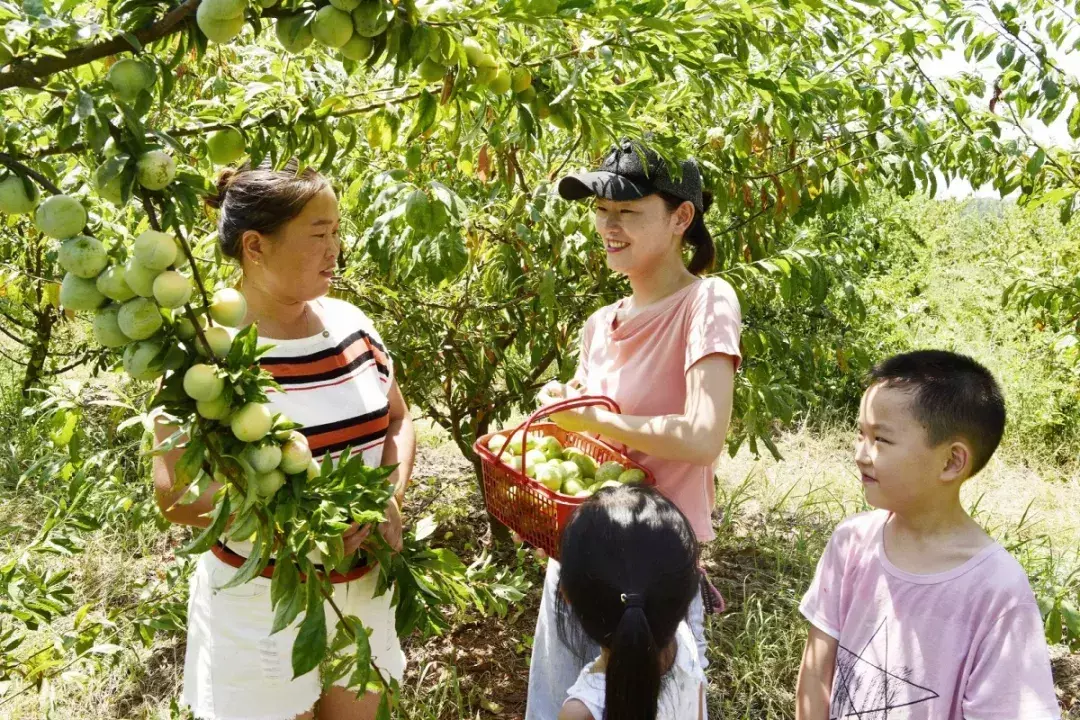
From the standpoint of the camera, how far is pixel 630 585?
4.11 ft

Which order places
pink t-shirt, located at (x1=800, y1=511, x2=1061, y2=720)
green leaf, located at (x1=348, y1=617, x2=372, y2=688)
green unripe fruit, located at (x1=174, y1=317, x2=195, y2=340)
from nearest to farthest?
green unripe fruit, located at (x1=174, y1=317, x2=195, y2=340)
green leaf, located at (x1=348, y1=617, x2=372, y2=688)
pink t-shirt, located at (x1=800, y1=511, x2=1061, y2=720)

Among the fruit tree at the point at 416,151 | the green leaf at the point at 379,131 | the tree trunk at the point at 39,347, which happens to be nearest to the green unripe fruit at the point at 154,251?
the fruit tree at the point at 416,151

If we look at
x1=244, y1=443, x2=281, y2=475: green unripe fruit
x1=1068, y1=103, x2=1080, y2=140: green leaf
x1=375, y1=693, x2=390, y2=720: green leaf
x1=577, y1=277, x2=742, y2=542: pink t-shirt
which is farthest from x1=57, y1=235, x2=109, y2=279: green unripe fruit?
x1=1068, y1=103, x2=1080, y2=140: green leaf

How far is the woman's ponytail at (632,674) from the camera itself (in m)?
1.18

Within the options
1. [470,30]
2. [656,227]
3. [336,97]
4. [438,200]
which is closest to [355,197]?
[438,200]

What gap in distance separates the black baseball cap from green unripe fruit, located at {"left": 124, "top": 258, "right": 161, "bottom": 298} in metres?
1.17

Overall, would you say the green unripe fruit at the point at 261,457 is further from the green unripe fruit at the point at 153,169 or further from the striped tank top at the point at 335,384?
the striped tank top at the point at 335,384

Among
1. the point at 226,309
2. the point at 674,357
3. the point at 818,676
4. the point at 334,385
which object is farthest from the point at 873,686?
the point at 226,309

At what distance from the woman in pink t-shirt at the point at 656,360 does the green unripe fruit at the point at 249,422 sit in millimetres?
911

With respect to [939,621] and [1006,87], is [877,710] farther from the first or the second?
[1006,87]

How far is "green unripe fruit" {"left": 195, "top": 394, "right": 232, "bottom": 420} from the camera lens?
84 cm

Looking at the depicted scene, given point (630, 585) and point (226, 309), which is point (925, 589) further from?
point (226, 309)

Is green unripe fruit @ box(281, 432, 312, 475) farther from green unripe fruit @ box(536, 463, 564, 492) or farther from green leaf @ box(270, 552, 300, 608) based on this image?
green unripe fruit @ box(536, 463, 564, 492)

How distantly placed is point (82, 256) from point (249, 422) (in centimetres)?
22
